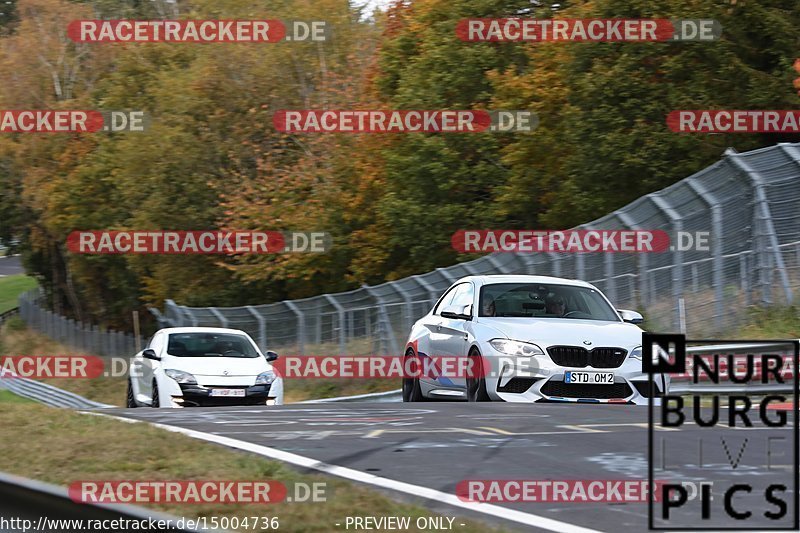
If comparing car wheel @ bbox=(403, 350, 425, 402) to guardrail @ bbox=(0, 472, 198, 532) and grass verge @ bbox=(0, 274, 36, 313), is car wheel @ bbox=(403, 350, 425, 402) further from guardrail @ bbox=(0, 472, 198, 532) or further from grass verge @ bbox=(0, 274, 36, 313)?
grass verge @ bbox=(0, 274, 36, 313)

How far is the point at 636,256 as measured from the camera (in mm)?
23750

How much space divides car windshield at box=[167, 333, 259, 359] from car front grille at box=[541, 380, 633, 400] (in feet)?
24.6

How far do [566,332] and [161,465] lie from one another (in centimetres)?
620

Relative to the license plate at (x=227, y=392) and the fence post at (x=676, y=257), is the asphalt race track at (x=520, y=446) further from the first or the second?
the fence post at (x=676, y=257)

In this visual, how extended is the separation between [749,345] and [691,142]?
68.0 feet

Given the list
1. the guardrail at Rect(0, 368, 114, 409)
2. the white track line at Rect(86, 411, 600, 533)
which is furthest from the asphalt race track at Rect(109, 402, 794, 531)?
the guardrail at Rect(0, 368, 114, 409)

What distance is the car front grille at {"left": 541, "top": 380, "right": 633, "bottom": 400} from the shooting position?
1422 centimetres

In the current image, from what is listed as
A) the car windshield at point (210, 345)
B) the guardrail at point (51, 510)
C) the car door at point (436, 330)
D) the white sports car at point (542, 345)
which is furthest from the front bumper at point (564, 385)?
the guardrail at point (51, 510)

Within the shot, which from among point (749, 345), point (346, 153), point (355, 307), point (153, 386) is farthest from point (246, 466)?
point (346, 153)

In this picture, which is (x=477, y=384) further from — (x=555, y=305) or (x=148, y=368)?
(x=148, y=368)

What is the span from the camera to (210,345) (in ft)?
68.7

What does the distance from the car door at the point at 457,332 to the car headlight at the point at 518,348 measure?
75 cm

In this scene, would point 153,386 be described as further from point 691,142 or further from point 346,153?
point 346,153

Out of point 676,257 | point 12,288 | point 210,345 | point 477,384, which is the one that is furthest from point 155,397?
point 12,288
